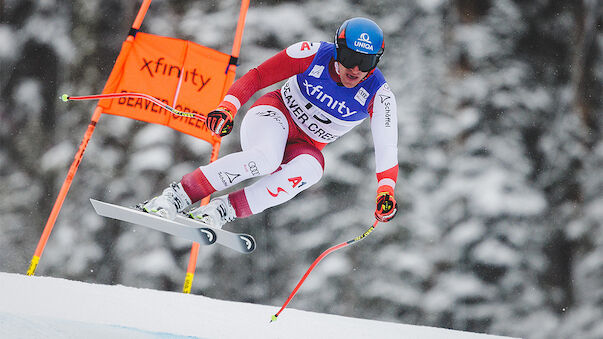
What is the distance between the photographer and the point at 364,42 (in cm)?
241

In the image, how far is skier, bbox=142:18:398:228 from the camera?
7.86 feet

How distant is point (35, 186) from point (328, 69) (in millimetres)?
3770

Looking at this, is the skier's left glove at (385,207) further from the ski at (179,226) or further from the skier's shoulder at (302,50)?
the skier's shoulder at (302,50)

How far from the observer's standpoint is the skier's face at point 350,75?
2.47 metres

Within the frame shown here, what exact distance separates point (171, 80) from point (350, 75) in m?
1.59

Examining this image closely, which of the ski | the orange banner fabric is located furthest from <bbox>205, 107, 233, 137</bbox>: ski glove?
the orange banner fabric

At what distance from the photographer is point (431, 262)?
4887 mm

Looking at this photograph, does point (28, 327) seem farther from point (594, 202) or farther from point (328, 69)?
point (594, 202)

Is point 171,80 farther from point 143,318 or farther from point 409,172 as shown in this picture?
point 409,172

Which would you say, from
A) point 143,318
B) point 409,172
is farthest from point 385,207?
point 409,172

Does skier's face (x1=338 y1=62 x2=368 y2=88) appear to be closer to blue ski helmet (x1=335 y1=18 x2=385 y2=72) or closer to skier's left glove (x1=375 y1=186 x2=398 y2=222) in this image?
blue ski helmet (x1=335 y1=18 x2=385 y2=72)

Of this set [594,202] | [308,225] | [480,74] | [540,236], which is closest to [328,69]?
[308,225]

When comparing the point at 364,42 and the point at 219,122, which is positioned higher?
the point at 364,42

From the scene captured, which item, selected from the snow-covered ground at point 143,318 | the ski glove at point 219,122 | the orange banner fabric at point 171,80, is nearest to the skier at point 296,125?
the ski glove at point 219,122
